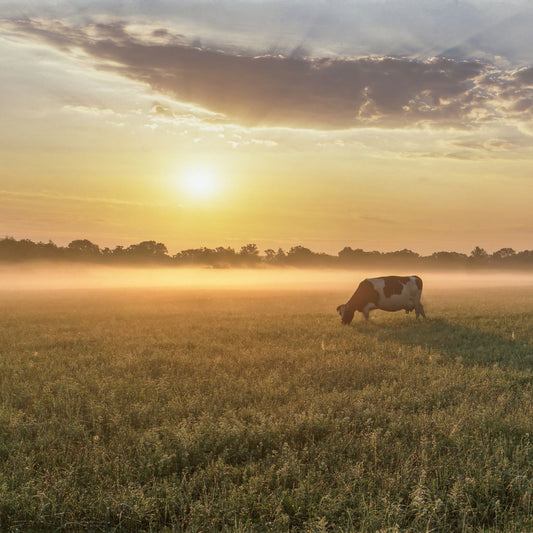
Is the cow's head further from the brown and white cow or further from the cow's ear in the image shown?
the brown and white cow

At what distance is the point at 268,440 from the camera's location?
19.2ft

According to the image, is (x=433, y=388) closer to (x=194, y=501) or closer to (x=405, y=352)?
(x=405, y=352)

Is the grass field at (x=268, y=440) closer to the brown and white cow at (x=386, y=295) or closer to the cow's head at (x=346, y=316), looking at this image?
the cow's head at (x=346, y=316)

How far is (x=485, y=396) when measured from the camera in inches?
309

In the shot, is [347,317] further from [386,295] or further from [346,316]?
[386,295]

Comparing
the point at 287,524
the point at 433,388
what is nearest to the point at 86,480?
the point at 287,524

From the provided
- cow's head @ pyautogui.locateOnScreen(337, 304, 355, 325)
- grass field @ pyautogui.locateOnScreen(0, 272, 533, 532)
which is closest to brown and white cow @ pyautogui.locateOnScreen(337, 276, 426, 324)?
cow's head @ pyautogui.locateOnScreen(337, 304, 355, 325)

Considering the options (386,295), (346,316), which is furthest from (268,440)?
(386,295)

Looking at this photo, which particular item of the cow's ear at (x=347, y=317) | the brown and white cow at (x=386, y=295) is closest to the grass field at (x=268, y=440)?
the cow's ear at (x=347, y=317)

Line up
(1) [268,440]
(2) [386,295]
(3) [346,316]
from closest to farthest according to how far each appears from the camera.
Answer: (1) [268,440], (3) [346,316], (2) [386,295]

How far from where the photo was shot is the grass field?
4.29 m

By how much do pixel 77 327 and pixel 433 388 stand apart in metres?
14.6

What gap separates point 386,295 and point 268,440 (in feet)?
44.6

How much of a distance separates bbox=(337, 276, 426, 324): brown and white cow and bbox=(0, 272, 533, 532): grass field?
6456mm
